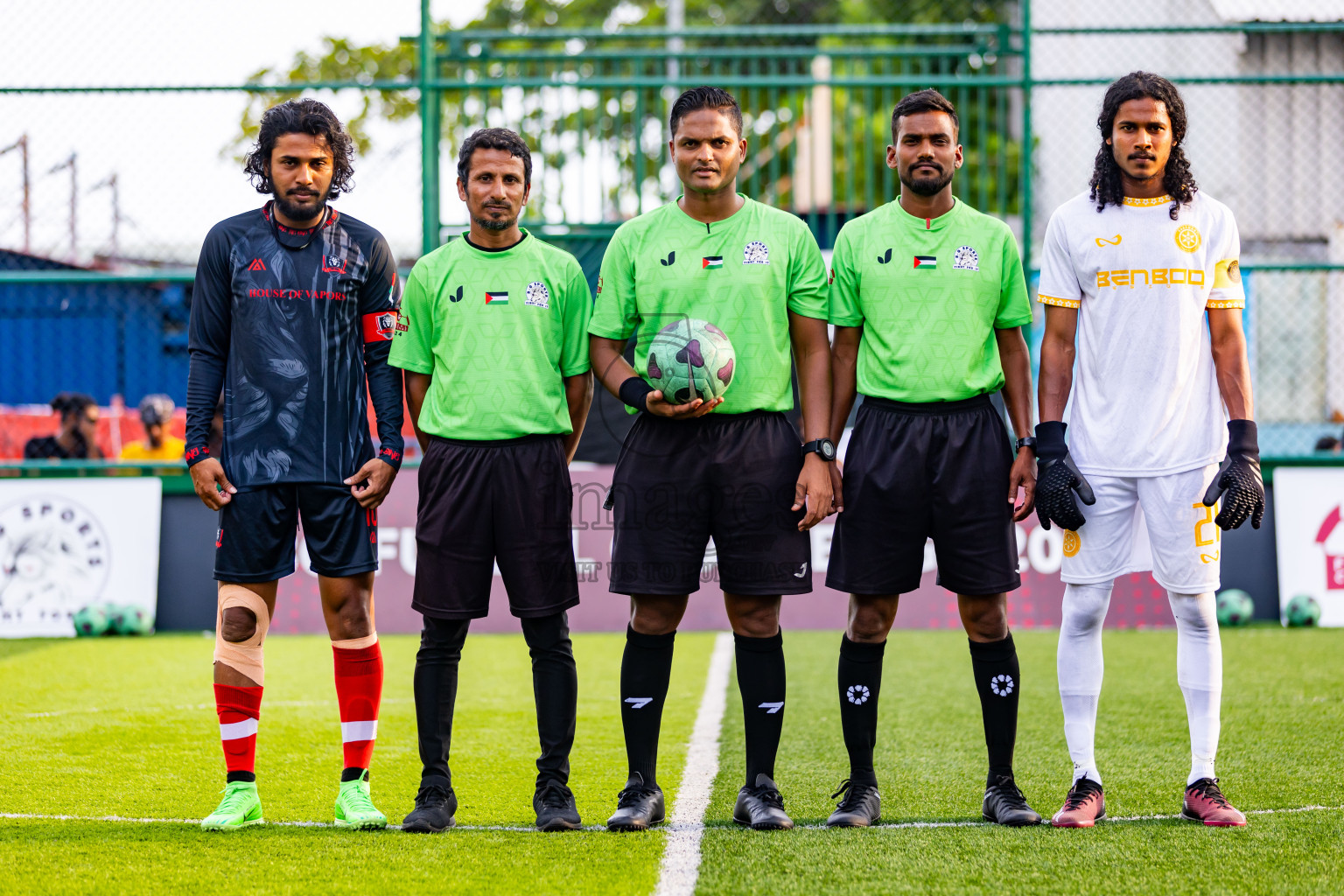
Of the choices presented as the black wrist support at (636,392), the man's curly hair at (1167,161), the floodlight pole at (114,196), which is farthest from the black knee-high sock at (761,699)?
the floodlight pole at (114,196)

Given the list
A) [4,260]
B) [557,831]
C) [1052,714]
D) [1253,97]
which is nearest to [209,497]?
[557,831]

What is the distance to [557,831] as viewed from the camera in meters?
3.80

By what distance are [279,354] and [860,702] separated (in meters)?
2.13

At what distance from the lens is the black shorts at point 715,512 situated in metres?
3.89

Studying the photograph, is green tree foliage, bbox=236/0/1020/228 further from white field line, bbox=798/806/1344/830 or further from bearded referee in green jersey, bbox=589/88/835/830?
white field line, bbox=798/806/1344/830

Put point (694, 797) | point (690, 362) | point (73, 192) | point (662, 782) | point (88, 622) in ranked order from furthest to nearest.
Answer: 1. point (73, 192)
2. point (88, 622)
3. point (662, 782)
4. point (694, 797)
5. point (690, 362)

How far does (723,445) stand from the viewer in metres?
3.90

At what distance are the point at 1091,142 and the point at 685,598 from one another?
50.8ft

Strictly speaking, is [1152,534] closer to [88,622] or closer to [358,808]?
[358,808]

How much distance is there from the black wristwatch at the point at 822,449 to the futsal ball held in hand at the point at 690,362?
1.07ft

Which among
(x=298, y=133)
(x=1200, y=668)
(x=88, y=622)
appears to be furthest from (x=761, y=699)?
(x=88, y=622)

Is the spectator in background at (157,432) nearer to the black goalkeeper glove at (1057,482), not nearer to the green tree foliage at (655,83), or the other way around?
the green tree foliage at (655,83)

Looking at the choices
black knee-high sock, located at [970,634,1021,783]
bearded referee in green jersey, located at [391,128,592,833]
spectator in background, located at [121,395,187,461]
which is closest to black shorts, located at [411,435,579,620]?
bearded referee in green jersey, located at [391,128,592,833]

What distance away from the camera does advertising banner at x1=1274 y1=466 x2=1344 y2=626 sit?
884cm
